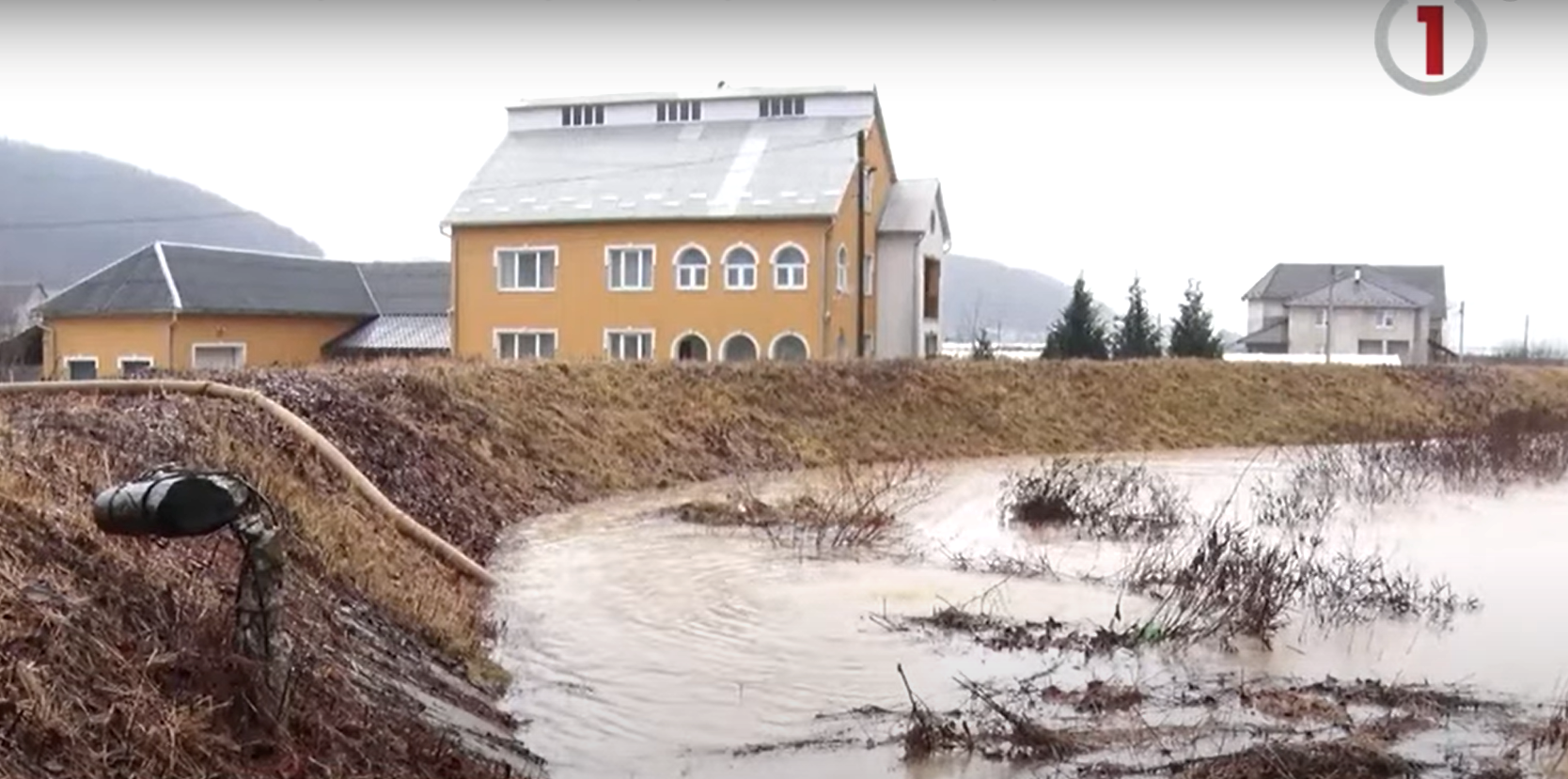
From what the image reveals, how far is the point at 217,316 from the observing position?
33.0m

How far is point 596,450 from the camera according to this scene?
1786cm

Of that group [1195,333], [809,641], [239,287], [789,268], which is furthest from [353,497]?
[1195,333]

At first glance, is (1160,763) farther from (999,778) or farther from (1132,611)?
(1132,611)

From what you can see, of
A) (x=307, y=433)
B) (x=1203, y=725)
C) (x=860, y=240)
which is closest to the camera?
(x=1203, y=725)

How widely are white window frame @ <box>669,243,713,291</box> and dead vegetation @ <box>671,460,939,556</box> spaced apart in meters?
14.5

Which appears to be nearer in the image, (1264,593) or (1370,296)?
(1264,593)

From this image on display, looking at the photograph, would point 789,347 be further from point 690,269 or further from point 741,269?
point 690,269

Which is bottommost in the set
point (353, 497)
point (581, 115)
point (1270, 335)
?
point (353, 497)

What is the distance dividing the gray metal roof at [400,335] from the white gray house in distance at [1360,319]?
29736 mm

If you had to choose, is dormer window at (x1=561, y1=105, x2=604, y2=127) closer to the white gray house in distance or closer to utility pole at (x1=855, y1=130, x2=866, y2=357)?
utility pole at (x1=855, y1=130, x2=866, y2=357)

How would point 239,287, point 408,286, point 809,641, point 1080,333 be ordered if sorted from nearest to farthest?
point 809,641 < point 239,287 < point 1080,333 < point 408,286

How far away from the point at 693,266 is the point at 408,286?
12.1 metres

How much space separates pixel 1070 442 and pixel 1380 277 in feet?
119

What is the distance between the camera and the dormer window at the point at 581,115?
Result: 3562cm
